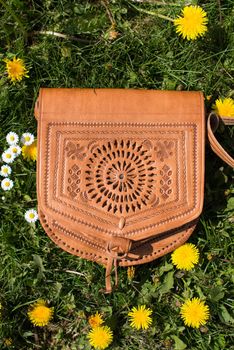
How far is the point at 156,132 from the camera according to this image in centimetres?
271

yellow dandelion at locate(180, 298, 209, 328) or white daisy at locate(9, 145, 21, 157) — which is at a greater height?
white daisy at locate(9, 145, 21, 157)

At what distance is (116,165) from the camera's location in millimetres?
2719

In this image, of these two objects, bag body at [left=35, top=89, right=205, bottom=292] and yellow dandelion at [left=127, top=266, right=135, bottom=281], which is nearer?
bag body at [left=35, top=89, right=205, bottom=292]

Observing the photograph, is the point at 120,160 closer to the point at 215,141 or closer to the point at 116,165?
the point at 116,165

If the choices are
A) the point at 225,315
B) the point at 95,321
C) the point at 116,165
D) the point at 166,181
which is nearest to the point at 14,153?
the point at 116,165

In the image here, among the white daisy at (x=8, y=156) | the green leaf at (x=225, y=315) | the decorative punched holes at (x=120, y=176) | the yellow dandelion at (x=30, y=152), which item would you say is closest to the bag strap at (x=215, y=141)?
the decorative punched holes at (x=120, y=176)

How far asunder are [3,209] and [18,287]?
0.39 m

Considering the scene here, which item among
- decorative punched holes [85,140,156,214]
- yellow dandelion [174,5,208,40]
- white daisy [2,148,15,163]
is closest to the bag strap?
decorative punched holes [85,140,156,214]

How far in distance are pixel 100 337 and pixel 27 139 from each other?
1.02m

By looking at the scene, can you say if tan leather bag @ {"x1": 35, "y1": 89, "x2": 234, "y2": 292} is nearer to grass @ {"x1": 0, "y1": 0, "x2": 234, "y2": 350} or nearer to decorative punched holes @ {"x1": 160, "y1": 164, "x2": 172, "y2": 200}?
decorative punched holes @ {"x1": 160, "y1": 164, "x2": 172, "y2": 200}

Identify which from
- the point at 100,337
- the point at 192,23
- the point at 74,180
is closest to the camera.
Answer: the point at 74,180

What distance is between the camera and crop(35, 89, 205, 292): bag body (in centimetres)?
267

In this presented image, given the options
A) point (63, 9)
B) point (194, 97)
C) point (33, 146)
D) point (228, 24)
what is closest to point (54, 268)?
point (33, 146)

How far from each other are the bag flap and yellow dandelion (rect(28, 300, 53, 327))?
49 centimetres
